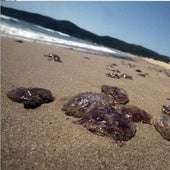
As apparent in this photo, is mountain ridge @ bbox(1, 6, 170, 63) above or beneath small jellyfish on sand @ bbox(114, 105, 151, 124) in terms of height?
beneath

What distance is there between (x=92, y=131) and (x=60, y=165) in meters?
1.05

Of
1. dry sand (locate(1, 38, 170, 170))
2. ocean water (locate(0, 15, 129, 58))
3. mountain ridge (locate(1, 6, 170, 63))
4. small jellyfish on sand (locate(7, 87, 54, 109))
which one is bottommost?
mountain ridge (locate(1, 6, 170, 63))

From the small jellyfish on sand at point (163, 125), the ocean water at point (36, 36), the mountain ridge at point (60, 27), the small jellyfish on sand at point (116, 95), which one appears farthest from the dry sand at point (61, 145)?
the mountain ridge at point (60, 27)

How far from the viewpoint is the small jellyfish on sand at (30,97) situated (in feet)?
14.8

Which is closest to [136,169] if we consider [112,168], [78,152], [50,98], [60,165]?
[112,168]

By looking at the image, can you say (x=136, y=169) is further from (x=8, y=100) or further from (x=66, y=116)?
(x=8, y=100)

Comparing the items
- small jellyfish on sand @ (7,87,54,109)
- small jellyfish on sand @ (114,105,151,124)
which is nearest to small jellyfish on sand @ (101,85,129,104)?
small jellyfish on sand @ (114,105,151,124)

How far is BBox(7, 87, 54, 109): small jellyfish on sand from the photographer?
4.50 m

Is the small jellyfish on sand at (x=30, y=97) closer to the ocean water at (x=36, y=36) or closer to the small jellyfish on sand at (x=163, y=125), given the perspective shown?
the small jellyfish on sand at (x=163, y=125)

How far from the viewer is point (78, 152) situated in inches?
137

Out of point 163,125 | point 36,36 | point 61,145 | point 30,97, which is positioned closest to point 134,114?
point 163,125

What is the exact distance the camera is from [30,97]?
15.3 ft

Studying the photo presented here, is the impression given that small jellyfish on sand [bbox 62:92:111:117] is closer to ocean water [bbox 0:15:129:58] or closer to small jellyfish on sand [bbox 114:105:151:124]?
small jellyfish on sand [bbox 114:105:151:124]

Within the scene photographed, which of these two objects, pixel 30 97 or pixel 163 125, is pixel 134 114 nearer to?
pixel 163 125
